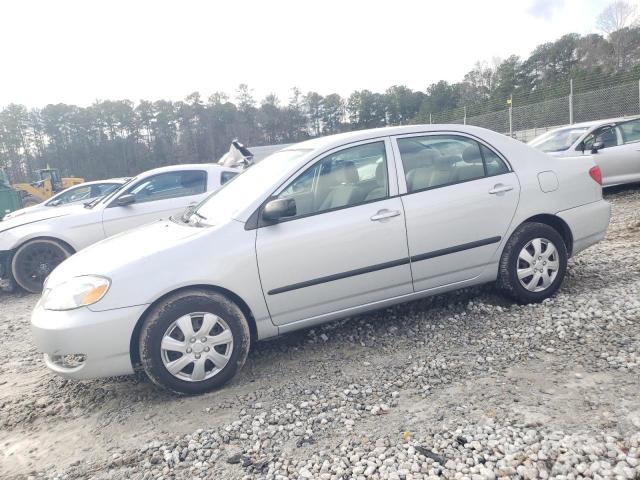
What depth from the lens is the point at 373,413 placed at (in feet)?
8.82

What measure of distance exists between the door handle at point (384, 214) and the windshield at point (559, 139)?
22.1 ft

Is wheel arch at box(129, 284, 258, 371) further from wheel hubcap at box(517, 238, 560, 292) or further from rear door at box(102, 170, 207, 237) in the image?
rear door at box(102, 170, 207, 237)

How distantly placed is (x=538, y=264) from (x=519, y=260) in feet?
0.60

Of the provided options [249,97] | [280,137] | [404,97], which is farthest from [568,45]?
[249,97]

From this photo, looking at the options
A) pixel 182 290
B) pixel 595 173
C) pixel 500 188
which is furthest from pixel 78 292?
pixel 595 173

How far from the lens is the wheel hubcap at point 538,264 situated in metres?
3.95

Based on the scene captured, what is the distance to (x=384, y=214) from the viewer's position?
138 inches

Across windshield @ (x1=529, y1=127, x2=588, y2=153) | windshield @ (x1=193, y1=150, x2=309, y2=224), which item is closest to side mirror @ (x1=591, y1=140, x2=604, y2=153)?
windshield @ (x1=529, y1=127, x2=588, y2=153)

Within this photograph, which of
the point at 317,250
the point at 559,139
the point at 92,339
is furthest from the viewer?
the point at 559,139

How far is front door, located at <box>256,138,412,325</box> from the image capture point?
3.28 meters

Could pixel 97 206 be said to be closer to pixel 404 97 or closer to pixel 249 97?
pixel 404 97

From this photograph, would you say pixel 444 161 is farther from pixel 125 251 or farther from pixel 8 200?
pixel 8 200

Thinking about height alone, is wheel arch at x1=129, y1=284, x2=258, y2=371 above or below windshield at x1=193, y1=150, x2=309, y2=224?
below

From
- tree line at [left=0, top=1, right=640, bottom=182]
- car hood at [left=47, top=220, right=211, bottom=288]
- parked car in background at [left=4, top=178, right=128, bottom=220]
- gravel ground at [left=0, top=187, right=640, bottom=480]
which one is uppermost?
tree line at [left=0, top=1, right=640, bottom=182]
